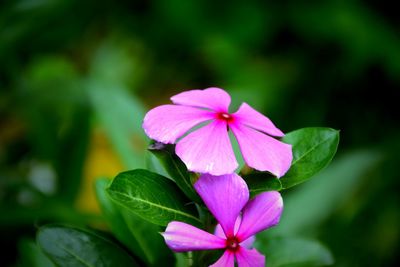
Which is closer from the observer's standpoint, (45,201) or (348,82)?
(45,201)

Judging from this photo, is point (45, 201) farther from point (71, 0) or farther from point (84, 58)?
point (84, 58)

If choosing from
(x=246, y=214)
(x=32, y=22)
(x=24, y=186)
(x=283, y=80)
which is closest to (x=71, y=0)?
(x=32, y=22)

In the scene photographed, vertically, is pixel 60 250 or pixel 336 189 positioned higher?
pixel 336 189

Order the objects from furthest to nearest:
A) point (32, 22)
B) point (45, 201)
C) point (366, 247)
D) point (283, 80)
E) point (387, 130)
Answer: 1. point (283, 80)
2. point (387, 130)
3. point (366, 247)
4. point (32, 22)
5. point (45, 201)

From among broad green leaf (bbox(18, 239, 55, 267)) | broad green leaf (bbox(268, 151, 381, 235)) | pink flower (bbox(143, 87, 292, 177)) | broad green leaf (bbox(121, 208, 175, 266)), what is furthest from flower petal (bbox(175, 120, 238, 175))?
broad green leaf (bbox(268, 151, 381, 235))

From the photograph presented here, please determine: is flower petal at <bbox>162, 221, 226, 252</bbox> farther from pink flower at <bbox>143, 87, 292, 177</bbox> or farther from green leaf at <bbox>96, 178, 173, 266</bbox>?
green leaf at <bbox>96, 178, 173, 266</bbox>

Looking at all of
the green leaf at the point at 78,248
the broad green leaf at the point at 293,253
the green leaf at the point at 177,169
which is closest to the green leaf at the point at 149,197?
the green leaf at the point at 177,169

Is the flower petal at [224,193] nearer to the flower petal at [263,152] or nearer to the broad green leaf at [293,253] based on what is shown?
the flower petal at [263,152]

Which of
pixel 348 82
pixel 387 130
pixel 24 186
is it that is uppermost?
pixel 348 82
